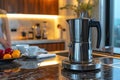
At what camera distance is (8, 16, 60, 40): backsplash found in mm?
4332

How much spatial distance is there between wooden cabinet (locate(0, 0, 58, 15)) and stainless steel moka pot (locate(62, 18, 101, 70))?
9.74ft

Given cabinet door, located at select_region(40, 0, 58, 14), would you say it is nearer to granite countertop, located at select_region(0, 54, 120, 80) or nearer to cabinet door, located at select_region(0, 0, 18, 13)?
cabinet door, located at select_region(0, 0, 18, 13)

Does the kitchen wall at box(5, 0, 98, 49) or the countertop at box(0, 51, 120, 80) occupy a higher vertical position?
the kitchen wall at box(5, 0, 98, 49)

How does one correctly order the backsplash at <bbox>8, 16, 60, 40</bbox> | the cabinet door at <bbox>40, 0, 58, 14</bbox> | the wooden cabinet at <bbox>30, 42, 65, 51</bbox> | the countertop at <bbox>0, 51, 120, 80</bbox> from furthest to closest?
the cabinet door at <bbox>40, 0, 58, 14</bbox> → the backsplash at <bbox>8, 16, 60, 40</bbox> → the wooden cabinet at <bbox>30, 42, 65, 51</bbox> → the countertop at <bbox>0, 51, 120, 80</bbox>

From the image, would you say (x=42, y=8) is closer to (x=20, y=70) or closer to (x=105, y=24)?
(x=105, y=24)

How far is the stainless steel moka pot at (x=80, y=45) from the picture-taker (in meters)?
1.21

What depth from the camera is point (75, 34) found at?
122 cm

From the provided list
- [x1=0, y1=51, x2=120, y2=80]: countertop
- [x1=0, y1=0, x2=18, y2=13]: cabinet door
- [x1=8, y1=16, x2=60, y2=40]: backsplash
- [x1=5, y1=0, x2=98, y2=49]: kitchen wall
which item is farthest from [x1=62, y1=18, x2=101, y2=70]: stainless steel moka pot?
[x1=8, y1=16, x2=60, y2=40]: backsplash

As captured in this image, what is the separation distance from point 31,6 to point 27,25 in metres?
0.47

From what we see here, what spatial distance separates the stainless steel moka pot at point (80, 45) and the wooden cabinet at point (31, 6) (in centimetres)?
297

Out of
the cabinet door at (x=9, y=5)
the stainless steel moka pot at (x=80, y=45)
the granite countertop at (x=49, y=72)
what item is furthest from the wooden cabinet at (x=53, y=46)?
the stainless steel moka pot at (x=80, y=45)

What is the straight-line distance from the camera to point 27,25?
4.53m

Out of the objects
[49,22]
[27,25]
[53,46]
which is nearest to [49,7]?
[49,22]

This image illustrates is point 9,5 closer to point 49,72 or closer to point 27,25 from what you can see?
point 27,25
